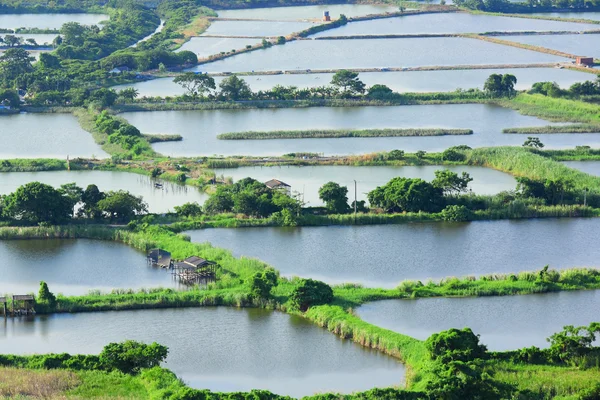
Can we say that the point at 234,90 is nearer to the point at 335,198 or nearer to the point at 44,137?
the point at 44,137

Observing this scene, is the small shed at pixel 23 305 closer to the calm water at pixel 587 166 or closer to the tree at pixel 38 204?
the tree at pixel 38 204

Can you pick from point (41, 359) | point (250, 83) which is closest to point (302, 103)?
point (250, 83)

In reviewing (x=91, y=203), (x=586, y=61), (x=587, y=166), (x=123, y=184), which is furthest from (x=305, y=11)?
(x=91, y=203)

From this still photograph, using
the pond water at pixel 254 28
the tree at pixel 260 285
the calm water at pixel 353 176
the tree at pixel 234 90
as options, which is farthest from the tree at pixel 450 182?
the pond water at pixel 254 28

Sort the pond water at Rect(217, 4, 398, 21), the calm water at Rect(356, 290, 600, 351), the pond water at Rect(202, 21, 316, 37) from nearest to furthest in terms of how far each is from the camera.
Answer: the calm water at Rect(356, 290, 600, 351) < the pond water at Rect(202, 21, 316, 37) < the pond water at Rect(217, 4, 398, 21)

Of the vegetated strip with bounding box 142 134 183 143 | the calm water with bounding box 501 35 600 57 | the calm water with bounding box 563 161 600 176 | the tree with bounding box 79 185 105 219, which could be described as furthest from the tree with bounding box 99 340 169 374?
the calm water with bounding box 501 35 600 57

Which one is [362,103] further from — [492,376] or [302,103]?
[492,376]

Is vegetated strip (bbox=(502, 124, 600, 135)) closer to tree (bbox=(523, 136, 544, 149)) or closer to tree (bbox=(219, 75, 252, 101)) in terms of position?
tree (bbox=(523, 136, 544, 149))
